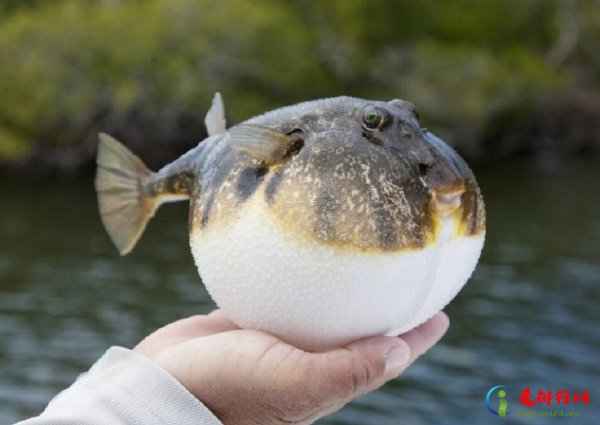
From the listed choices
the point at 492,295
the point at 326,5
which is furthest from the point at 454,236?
the point at 326,5

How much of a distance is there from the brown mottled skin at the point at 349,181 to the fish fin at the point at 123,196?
0.39 meters

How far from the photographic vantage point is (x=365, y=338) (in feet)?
6.89

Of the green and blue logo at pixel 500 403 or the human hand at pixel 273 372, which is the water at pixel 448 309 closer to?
the green and blue logo at pixel 500 403

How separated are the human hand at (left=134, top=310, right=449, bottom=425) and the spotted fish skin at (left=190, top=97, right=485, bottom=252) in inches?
9.2

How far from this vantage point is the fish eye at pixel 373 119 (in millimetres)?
2113

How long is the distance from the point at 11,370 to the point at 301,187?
40.8 feet

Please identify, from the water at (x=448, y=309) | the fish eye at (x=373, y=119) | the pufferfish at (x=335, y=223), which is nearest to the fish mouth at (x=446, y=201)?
the pufferfish at (x=335, y=223)

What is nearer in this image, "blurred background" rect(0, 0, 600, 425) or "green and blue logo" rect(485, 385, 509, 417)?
"green and blue logo" rect(485, 385, 509, 417)

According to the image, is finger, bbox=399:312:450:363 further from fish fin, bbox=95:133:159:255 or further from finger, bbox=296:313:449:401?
fish fin, bbox=95:133:159:255

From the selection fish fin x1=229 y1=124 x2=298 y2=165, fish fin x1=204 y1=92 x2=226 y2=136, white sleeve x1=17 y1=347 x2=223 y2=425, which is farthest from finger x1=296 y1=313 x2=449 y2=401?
fish fin x1=204 y1=92 x2=226 y2=136

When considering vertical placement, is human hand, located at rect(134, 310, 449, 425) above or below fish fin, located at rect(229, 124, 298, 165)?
below

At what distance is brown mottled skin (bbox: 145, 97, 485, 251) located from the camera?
201 cm

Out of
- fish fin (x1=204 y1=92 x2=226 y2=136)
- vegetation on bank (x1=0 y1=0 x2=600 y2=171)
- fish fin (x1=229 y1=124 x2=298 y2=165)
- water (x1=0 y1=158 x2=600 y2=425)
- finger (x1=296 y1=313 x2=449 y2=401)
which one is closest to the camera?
finger (x1=296 y1=313 x2=449 y2=401)

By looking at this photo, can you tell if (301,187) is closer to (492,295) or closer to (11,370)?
(11,370)
